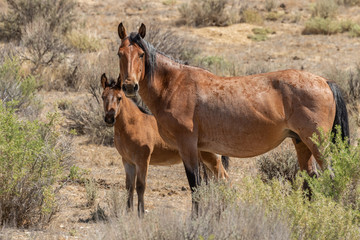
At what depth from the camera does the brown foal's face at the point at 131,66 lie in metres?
6.32

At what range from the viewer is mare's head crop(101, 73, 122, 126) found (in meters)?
7.77

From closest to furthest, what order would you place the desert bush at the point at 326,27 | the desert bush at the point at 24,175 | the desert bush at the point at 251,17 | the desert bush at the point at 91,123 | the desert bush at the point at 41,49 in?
the desert bush at the point at 24,175 < the desert bush at the point at 91,123 < the desert bush at the point at 41,49 < the desert bush at the point at 326,27 < the desert bush at the point at 251,17

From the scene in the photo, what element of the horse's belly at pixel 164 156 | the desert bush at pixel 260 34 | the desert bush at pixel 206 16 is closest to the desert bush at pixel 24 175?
the horse's belly at pixel 164 156

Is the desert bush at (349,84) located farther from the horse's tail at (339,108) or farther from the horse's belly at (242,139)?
the horse's belly at (242,139)

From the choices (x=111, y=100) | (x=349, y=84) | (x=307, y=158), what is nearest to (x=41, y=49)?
(x=349, y=84)

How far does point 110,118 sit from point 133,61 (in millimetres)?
1488

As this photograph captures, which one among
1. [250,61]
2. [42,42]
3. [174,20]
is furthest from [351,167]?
[174,20]

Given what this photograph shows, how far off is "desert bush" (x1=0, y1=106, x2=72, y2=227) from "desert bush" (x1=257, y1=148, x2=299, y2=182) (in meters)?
4.06

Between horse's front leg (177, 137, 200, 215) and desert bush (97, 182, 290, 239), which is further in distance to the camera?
horse's front leg (177, 137, 200, 215)

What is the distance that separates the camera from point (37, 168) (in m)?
6.31

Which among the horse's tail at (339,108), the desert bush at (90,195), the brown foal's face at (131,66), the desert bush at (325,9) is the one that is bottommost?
the desert bush at (90,195)

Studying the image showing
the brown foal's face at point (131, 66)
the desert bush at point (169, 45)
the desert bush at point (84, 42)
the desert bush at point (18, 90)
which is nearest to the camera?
the brown foal's face at point (131, 66)

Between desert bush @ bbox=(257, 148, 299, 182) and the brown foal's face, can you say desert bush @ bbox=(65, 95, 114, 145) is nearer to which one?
desert bush @ bbox=(257, 148, 299, 182)

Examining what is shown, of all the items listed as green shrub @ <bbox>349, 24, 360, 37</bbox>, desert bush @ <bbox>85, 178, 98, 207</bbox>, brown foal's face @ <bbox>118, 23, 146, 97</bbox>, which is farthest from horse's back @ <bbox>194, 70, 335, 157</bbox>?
green shrub @ <bbox>349, 24, 360, 37</bbox>
